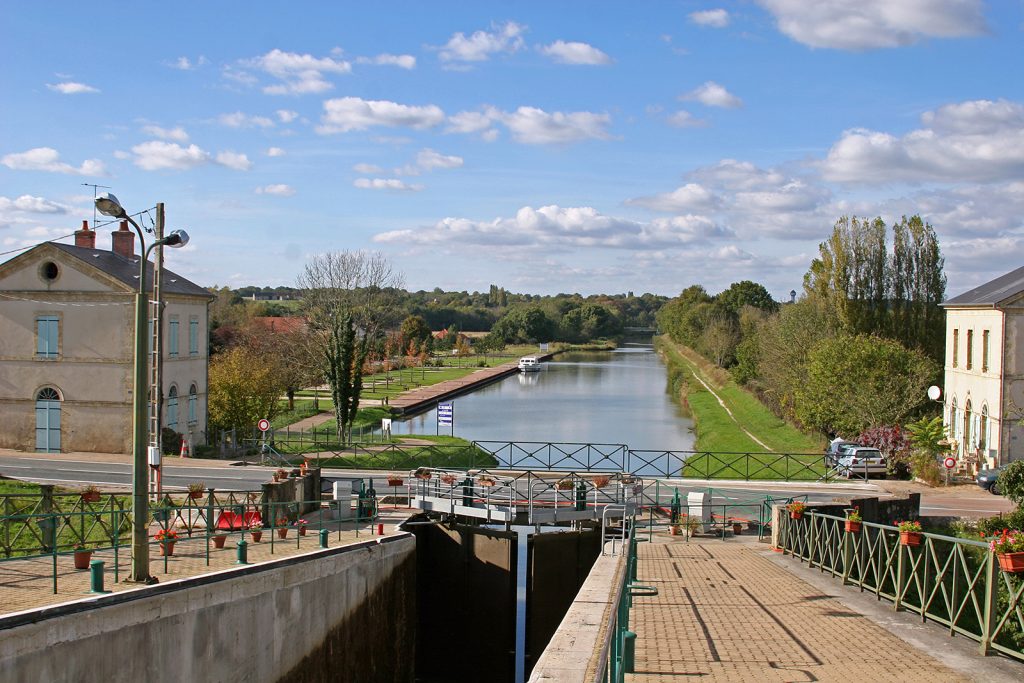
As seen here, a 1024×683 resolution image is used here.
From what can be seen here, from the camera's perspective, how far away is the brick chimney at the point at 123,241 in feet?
117

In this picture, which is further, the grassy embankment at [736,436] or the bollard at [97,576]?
the grassy embankment at [736,436]

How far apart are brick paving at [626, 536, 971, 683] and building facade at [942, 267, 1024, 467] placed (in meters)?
17.3

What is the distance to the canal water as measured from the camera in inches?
1948

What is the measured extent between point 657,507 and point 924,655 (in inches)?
562

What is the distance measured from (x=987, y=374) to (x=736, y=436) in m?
17.4

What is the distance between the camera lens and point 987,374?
33094 millimetres

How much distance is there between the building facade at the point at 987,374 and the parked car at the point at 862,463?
8.98 feet

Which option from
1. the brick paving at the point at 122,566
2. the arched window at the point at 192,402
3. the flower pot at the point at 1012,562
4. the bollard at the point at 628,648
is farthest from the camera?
the arched window at the point at 192,402

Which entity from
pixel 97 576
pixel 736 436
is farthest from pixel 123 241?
pixel 736 436

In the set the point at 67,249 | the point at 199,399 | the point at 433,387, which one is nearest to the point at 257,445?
the point at 199,399

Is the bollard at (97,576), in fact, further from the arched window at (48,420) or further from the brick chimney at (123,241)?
the brick chimney at (123,241)

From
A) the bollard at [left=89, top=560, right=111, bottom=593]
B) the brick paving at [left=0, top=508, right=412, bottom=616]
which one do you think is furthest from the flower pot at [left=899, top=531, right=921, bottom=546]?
the bollard at [left=89, top=560, right=111, bottom=593]

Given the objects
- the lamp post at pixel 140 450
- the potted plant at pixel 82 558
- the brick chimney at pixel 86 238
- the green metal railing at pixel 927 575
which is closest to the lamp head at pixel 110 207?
the lamp post at pixel 140 450

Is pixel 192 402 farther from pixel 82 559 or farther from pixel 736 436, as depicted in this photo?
pixel 736 436
